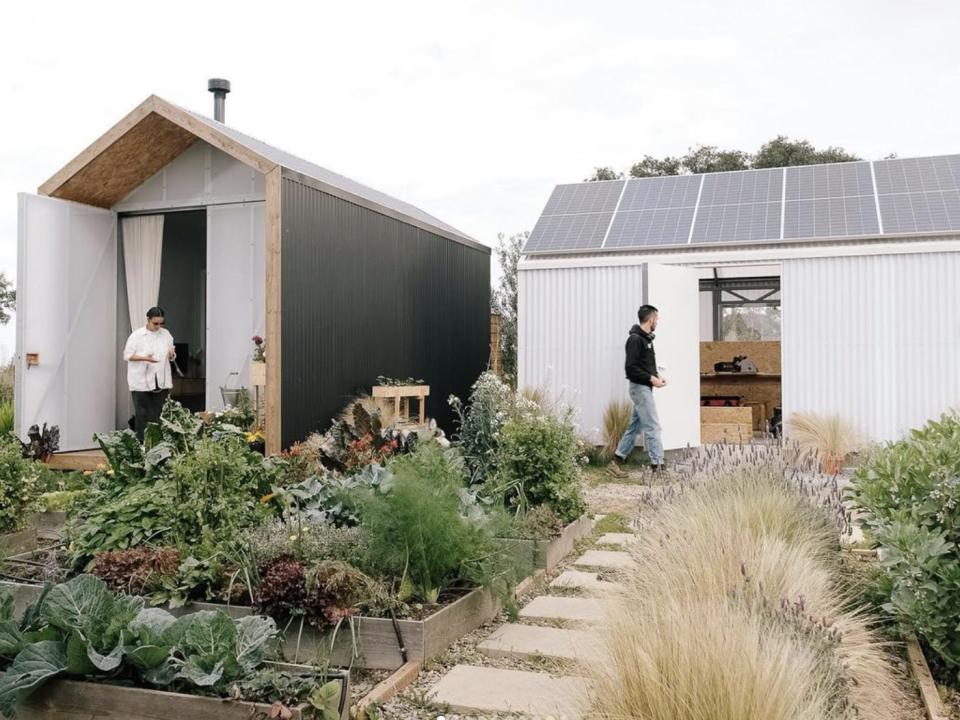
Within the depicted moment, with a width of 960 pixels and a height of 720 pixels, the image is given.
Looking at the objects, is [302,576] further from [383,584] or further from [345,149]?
[345,149]

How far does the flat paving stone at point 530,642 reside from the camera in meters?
3.52

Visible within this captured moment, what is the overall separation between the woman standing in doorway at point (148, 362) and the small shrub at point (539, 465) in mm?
4323

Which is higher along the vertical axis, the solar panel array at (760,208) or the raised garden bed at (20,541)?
the solar panel array at (760,208)

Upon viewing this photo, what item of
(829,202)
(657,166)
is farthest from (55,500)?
(657,166)

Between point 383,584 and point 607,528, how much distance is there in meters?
2.78

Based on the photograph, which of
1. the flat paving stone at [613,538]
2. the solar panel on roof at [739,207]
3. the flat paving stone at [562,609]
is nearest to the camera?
the flat paving stone at [562,609]

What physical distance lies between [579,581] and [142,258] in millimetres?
6803

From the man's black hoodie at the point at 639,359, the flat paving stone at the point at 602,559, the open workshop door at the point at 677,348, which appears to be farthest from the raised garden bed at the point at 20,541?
the open workshop door at the point at 677,348

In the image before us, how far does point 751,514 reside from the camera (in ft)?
13.9

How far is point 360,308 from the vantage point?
341 inches

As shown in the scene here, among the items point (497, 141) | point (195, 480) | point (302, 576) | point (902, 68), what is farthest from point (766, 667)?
point (902, 68)

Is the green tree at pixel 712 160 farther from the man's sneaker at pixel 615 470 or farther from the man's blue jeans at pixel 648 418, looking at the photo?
the man's sneaker at pixel 615 470

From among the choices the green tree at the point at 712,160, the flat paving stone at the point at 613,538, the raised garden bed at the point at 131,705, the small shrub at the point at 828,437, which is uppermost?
the green tree at the point at 712,160

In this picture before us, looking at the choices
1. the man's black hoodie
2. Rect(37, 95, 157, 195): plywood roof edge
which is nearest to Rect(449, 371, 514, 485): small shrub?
the man's black hoodie
